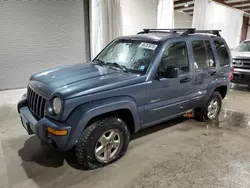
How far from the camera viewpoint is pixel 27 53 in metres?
6.39

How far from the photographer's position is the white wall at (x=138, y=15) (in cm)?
703

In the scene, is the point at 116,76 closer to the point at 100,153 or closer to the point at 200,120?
the point at 100,153

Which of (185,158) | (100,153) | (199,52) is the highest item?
(199,52)

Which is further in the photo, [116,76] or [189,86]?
[189,86]

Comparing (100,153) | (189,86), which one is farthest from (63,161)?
(189,86)

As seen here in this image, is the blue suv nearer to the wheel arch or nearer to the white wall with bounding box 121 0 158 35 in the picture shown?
the wheel arch

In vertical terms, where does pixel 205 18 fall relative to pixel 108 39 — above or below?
above

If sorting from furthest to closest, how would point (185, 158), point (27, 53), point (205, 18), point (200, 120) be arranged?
point (205, 18)
point (27, 53)
point (200, 120)
point (185, 158)

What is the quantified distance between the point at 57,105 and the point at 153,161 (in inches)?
57.4

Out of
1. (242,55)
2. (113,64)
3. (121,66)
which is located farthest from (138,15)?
(121,66)

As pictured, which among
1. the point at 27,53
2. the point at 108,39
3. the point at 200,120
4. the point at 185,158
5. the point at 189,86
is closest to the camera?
the point at 185,158

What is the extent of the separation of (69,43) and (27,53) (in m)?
1.31

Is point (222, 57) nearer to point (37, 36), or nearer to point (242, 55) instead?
point (242, 55)

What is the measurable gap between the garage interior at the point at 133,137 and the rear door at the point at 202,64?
0.82 m
